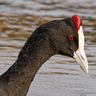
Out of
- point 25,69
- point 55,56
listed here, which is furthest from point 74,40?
point 55,56

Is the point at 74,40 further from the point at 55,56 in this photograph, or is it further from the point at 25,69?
the point at 55,56

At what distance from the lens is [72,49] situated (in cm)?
505

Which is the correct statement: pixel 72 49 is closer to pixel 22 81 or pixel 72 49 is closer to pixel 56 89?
pixel 22 81

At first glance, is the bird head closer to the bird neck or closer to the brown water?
the bird neck

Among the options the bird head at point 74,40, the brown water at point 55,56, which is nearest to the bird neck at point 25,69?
the bird head at point 74,40

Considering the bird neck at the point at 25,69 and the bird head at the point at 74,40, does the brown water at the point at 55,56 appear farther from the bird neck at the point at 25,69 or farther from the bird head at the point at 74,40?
the bird neck at the point at 25,69

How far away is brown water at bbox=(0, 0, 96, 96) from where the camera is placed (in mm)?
6343

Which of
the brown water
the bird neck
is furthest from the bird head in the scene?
the brown water

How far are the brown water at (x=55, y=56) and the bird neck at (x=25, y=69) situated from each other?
51.6 inches

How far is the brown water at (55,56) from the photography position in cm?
634

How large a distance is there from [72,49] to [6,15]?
5.75 meters

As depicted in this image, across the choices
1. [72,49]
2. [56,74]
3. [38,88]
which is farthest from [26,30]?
[72,49]

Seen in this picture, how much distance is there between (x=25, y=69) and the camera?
4742mm

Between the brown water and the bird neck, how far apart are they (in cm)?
131
